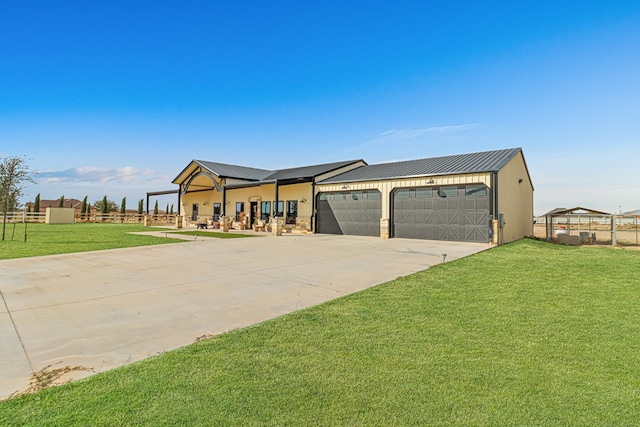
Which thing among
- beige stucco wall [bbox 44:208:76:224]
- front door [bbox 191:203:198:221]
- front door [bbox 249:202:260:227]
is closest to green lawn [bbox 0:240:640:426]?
front door [bbox 249:202:260:227]

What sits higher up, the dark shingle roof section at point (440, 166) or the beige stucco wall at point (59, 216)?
the dark shingle roof section at point (440, 166)

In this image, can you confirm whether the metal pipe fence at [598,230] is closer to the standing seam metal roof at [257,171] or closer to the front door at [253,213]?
the standing seam metal roof at [257,171]

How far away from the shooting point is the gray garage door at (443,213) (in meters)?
15.3

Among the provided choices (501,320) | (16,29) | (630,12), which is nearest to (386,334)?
(501,320)

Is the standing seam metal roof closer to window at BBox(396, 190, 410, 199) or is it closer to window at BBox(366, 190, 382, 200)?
window at BBox(366, 190, 382, 200)

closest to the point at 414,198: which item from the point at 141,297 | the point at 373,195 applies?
the point at 373,195

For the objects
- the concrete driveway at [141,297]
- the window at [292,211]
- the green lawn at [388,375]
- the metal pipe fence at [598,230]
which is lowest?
the concrete driveway at [141,297]

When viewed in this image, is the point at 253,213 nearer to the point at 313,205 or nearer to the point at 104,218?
the point at 313,205

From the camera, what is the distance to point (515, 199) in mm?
17469

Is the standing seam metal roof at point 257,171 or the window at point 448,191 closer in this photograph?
the window at point 448,191

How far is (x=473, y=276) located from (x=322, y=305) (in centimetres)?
426

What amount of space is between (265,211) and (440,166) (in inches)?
592

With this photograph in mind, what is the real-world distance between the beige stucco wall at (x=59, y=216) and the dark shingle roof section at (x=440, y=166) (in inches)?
1214

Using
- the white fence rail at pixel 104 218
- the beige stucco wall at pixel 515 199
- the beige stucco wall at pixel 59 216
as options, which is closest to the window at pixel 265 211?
the white fence rail at pixel 104 218
